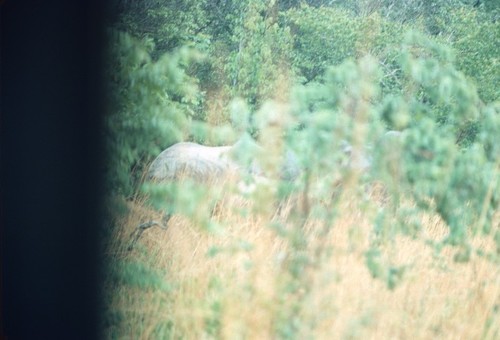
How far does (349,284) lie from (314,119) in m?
0.58

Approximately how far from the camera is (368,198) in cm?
255

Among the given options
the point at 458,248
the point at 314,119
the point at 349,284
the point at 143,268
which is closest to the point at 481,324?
the point at 458,248

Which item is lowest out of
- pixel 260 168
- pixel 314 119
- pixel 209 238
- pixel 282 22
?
pixel 209 238

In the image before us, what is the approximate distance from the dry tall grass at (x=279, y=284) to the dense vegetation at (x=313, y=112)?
0.03ft

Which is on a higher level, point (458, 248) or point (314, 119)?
point (314, 119)

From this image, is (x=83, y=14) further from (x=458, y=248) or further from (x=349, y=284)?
(x=458, y=248)

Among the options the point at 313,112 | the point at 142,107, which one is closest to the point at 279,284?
the point at 313,112

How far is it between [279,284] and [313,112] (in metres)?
0.60

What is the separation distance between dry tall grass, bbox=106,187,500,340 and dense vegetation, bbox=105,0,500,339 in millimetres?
10

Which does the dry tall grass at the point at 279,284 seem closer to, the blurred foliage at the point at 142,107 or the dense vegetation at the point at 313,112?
the dense vegetation at the point at 313,112

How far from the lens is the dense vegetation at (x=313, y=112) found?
2.45 meters

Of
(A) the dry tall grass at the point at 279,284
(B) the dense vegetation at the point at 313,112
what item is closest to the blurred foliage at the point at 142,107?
(B) the dense vegetation at the point at 313,112

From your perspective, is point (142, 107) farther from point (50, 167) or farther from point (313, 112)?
point (313, 112)

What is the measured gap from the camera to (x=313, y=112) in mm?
2510
